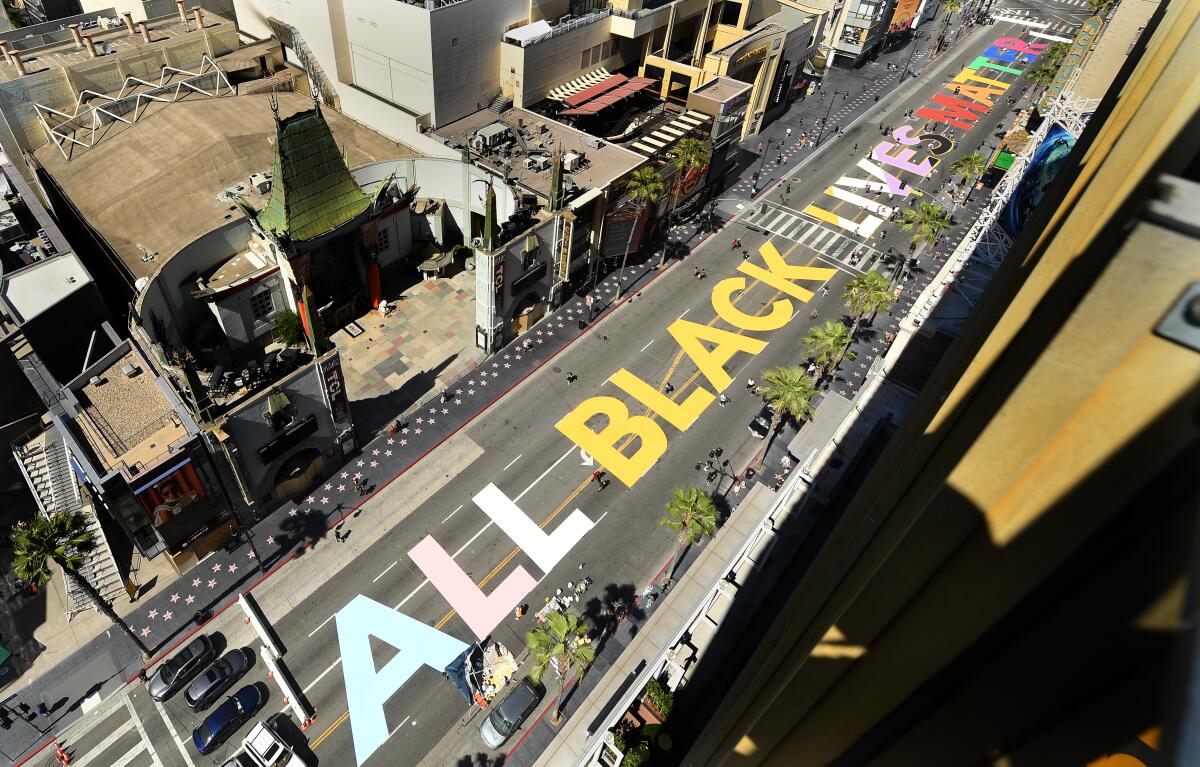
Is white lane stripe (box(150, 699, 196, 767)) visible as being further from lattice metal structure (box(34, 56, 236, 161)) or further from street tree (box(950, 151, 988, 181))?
street tree (box(950, 151, 988, 181))

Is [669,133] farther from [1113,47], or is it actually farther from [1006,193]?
[1113,47]

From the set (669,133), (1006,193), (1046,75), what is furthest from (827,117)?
(669,133)

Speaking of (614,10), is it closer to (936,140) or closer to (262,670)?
(936,140)

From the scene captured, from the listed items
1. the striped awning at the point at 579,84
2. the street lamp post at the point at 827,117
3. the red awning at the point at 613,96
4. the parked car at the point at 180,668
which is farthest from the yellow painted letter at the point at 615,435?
the street lamp post at the point at 827,117

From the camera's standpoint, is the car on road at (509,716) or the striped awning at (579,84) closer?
the car on road at (509,716)

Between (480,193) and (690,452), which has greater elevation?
(480,193)

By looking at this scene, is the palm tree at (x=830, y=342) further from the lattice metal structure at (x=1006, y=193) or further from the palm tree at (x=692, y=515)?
the palm tree at (x=692, y=515)

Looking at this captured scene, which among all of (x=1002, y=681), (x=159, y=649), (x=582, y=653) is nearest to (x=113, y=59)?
(x=159, y=649)

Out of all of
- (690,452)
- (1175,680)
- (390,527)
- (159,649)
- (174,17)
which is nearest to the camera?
(1175,680)
